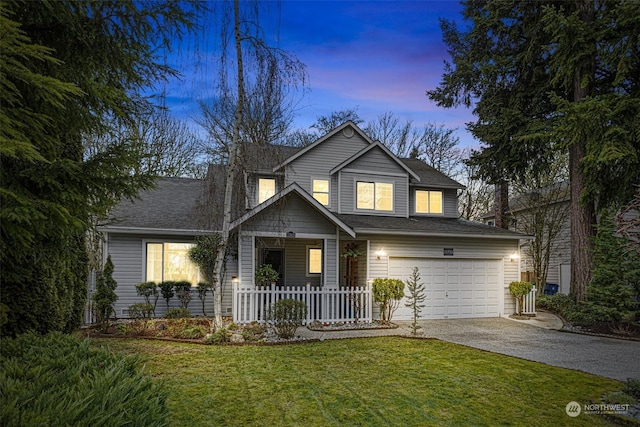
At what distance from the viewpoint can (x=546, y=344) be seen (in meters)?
9.15

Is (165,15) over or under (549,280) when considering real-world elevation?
over

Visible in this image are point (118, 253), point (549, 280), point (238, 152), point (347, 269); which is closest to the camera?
point (238, 152)

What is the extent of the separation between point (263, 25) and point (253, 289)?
668 centimetres

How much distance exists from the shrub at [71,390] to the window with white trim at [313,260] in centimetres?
1200

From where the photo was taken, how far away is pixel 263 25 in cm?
878

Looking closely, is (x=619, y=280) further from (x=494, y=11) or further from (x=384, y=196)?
(x=494, y=11)

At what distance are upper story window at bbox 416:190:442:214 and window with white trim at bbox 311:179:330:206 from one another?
3865 millimetres

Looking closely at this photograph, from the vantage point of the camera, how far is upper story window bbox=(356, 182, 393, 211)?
15.0m

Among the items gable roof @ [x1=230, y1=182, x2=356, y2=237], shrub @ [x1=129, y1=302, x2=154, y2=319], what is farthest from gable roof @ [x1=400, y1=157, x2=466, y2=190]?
shrub @ [x1=129, y1=302, x2=154, y2=319]

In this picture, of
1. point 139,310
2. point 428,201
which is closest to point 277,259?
point 139,310

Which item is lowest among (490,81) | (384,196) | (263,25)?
(384,196)

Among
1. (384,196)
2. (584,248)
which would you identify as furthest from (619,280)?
(384,196)

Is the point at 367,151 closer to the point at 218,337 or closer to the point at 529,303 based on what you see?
the point at 529,303

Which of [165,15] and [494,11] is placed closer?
[165,15]
